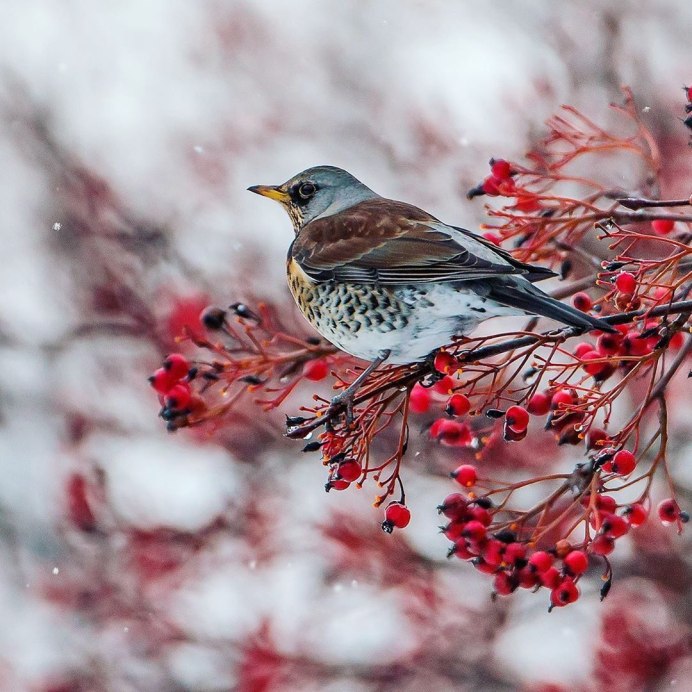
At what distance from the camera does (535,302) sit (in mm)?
2176

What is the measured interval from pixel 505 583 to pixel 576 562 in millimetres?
178

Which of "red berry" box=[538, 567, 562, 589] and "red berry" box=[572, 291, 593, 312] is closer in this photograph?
"red berry" box=[538, 567, 562, 589]

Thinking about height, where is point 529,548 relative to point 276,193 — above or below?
below

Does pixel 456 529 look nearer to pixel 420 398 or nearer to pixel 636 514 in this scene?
pixel 636 514

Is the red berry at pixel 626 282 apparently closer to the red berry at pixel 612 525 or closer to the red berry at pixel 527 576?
the red berry at pixel 612 525

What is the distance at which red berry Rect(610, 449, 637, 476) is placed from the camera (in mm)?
1959

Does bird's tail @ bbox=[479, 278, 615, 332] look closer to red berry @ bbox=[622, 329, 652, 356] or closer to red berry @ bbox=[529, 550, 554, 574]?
red berry @ bbox=[622, 329, 652, 356]

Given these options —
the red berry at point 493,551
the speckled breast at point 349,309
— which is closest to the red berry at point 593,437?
the red berry at point 493,551

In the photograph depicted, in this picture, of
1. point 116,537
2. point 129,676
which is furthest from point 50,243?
point 129,676

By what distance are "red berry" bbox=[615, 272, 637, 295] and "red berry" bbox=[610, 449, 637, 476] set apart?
0.35 metres

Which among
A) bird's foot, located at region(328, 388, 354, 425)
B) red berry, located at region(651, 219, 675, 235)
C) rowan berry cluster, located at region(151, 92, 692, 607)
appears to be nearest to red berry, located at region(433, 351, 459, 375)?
rowan berry cluster, located at region(151, 92, 692, 607)

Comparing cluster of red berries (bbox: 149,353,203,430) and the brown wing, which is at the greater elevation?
the brown wing

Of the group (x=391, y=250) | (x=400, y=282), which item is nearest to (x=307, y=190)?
(x=391, y=250)

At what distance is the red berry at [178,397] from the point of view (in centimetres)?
219
